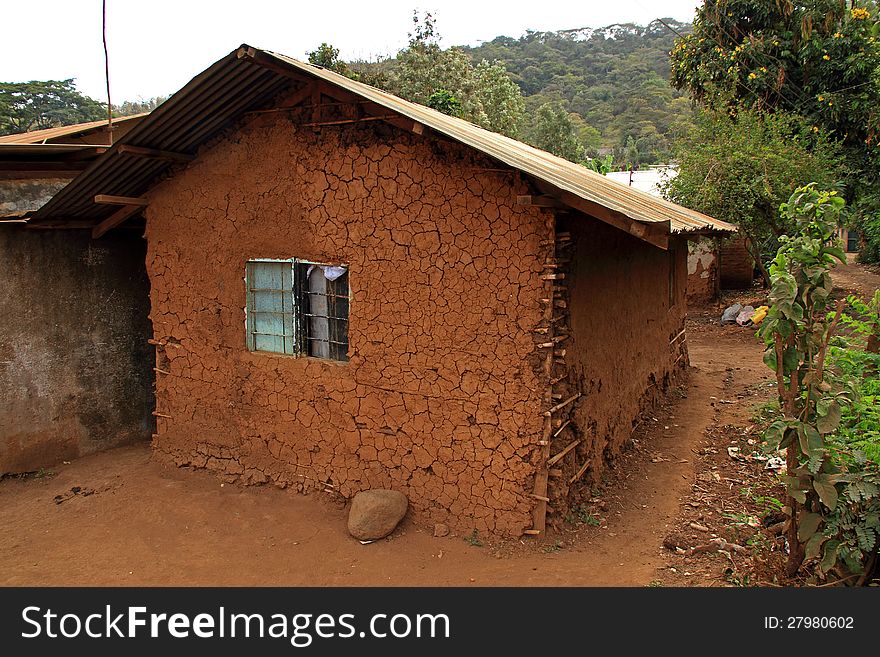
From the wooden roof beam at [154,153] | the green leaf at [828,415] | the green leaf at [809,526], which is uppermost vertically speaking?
the wooden roof beam at [154,153]

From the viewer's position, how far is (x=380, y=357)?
6.21 meters

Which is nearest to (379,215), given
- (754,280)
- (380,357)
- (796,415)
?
(380,357)

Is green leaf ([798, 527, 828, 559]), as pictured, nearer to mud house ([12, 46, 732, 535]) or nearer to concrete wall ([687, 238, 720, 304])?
mud house ([12, 46, 732, 535])

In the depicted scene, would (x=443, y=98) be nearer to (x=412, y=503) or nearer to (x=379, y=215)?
(x=379, y=215)

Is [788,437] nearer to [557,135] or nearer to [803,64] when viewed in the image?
[803,64]

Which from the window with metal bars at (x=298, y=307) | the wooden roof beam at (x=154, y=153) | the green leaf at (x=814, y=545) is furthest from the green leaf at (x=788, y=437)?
the wooden roof beam at (x=154, y=153)

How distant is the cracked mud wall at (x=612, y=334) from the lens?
6.10m

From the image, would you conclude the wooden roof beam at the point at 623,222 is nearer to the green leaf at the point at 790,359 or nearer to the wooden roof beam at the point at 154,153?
the green leaf at the point at 790,359

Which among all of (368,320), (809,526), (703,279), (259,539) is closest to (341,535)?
(259,539)

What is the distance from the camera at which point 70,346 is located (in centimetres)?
784

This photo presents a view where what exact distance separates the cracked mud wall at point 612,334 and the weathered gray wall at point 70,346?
5.44 meters

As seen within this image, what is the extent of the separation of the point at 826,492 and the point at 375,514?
3430 millimetres
